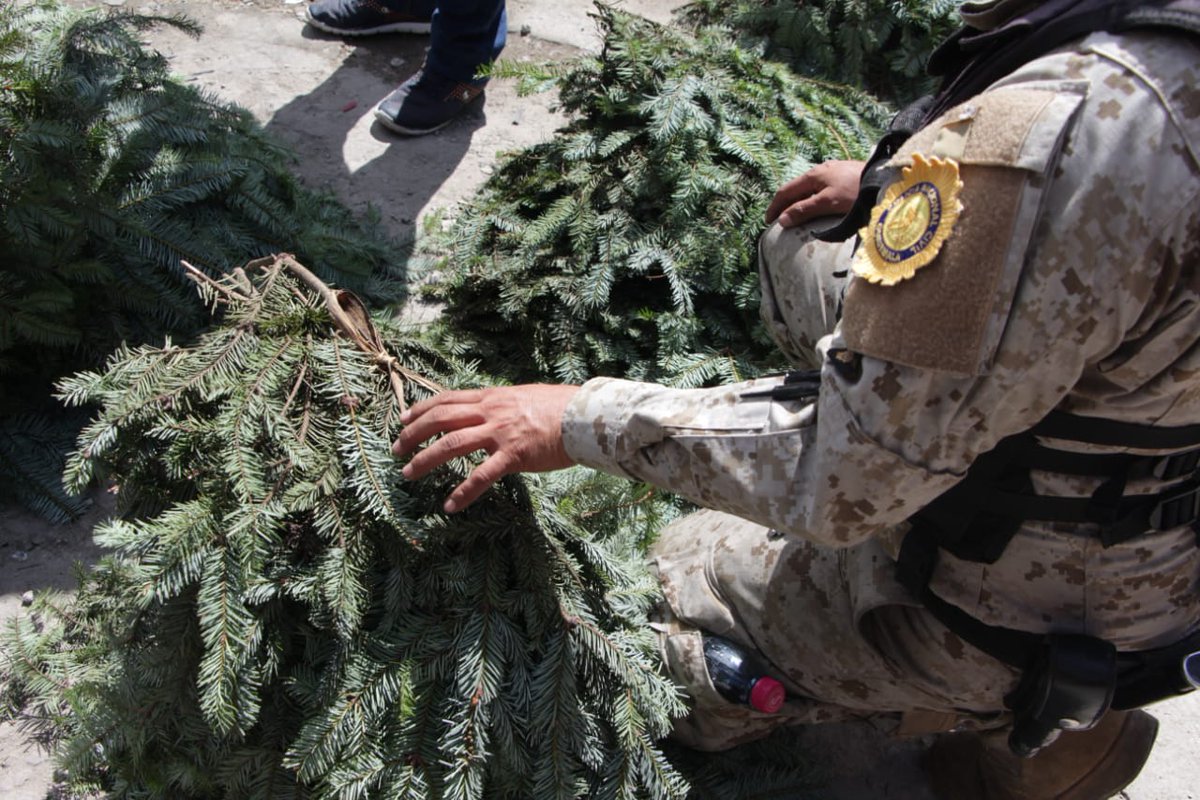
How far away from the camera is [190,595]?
1.93 metres

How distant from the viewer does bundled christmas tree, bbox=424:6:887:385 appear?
2.90 meters

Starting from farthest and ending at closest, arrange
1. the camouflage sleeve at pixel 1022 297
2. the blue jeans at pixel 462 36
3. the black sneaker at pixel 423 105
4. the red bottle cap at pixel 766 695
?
the black sneaker at pixel 423 105, the blue jeans at pixel 462 36, the red bottle cap at pixel 766 695, the camouflage sleeve at pixel 1022 297

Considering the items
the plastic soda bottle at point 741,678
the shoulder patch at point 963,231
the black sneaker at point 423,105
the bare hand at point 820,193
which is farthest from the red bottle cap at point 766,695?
the black sneaker at point 423,105

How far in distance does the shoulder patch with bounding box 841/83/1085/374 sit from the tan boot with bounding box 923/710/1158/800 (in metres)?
1.30

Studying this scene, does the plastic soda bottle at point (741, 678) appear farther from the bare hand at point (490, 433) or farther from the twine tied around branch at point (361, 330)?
the twine tied around branch at point (361, 330)

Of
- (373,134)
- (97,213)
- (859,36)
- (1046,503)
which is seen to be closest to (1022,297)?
(1046,503)

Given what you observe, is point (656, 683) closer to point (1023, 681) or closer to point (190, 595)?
point (1023, 681)

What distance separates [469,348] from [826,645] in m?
1.48

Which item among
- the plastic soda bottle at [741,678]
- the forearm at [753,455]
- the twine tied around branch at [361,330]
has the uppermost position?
the forearm at [753,455]

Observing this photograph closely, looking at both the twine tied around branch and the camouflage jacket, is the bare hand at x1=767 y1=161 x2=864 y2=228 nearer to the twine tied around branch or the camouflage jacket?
the camouflage jacket

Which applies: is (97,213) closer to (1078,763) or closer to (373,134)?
(373,134)

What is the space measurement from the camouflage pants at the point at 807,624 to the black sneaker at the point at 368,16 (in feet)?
10.9

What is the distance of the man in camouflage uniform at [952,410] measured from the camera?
1.31 metres

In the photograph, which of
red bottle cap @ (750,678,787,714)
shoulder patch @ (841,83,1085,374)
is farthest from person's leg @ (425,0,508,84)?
shoulder patch @ (841,83,1085,374)
